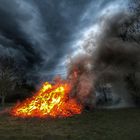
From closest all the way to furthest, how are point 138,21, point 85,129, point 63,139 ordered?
point 63,139
point 85,129
point 138,21

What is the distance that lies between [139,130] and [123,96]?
1479 centimetres

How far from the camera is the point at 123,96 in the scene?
2598 cm

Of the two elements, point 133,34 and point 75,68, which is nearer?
point 75,68

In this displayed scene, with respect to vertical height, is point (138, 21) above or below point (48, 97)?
above

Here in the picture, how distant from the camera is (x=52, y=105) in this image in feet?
62.4

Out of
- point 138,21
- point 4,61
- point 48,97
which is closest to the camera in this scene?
point 48,97

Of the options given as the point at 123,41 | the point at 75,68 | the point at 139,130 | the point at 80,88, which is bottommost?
the point at 139,130

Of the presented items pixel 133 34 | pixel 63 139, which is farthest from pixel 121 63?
pixel 63 139

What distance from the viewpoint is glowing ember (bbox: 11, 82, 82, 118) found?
17.9m

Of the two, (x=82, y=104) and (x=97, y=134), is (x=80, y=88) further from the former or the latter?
(x=97, y=134)

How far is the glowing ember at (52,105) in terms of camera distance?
17903mm

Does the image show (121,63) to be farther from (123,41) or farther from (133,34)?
(133,34)

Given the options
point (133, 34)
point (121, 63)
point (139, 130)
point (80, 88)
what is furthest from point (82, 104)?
point (133, 34)

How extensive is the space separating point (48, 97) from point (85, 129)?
27.7 feet
